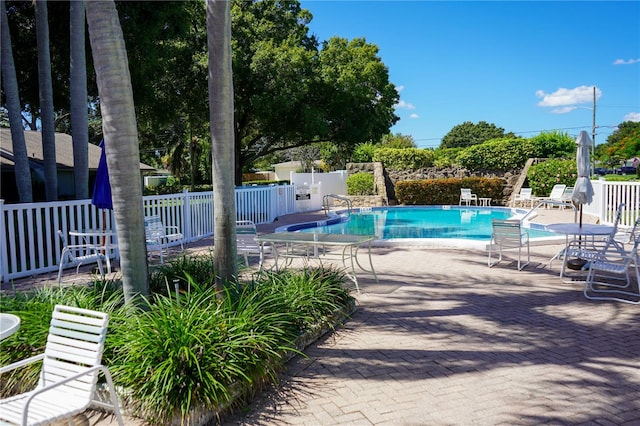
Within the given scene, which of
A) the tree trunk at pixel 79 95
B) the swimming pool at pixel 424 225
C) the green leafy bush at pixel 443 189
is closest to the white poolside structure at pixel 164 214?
the tree trunk at pixel 79 95

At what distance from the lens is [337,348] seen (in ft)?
14.7

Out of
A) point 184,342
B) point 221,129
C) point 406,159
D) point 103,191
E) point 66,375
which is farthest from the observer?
point 406,159

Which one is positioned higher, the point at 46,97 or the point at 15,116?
the point at 46,97

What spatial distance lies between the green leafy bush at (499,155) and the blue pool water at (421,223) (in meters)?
3.62

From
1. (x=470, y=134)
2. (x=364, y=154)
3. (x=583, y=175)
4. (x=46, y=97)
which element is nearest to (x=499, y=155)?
(x=364, y=154)

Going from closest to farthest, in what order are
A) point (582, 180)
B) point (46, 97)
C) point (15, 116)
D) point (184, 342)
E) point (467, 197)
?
1. point (184, 342)
2. point (582, 180)
3. point (15, 116)
4. point (46, 97)
5. point (467, 197)

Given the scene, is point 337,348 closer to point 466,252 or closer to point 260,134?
point 466,252

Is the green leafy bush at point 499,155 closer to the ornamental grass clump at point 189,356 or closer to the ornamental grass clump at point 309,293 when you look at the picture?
the ornamental grass clump at point 309,293

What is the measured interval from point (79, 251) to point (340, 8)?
9.98 m

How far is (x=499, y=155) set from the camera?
2378cm

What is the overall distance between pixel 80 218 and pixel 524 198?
17999 millimetres

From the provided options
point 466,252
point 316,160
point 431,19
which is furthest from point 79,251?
point 316,160

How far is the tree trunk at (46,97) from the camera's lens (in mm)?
9945

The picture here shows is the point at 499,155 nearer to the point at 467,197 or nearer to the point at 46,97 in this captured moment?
the point at 467,197
